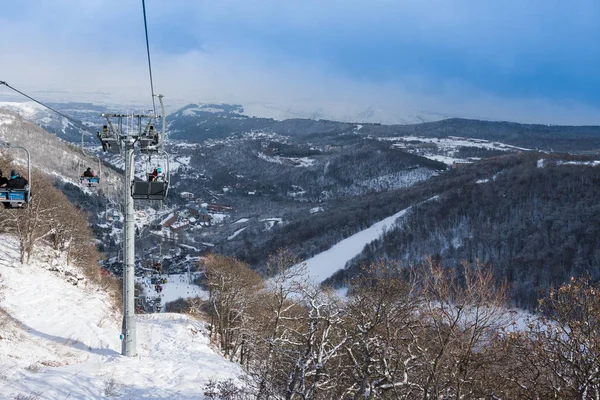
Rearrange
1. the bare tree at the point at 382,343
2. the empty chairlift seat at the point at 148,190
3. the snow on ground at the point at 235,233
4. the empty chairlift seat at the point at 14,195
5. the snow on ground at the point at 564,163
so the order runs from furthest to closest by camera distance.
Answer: the snow on ground at the point at 564,163
the snow on ground at the point at 235,233
the empty chairlift seat at the point at 148,190
the empty chairlift seat at the point at 14,195
the bare tree at the point at 382,343

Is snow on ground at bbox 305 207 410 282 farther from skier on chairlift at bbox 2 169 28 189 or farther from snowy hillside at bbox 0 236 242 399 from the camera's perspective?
skier on chairlift at bbox 2 169 28 189

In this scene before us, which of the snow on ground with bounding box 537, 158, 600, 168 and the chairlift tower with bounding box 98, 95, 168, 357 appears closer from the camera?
→ the chairlift tower with bounding box 98, 95, 168, 357

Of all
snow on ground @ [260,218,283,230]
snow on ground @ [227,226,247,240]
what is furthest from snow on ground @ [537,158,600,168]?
snow on ground @ [227,226,247,240]

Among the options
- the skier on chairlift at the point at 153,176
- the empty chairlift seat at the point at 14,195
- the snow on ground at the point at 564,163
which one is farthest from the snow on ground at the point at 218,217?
the empty chairlift seat at the point at 14,195

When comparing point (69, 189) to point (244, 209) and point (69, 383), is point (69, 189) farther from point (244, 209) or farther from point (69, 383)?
point (69, 383)

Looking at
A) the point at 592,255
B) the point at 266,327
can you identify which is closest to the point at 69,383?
the point at 266,327

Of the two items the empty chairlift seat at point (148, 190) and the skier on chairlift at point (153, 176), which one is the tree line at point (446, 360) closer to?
the empty chairlift seat at point (148, 190)
